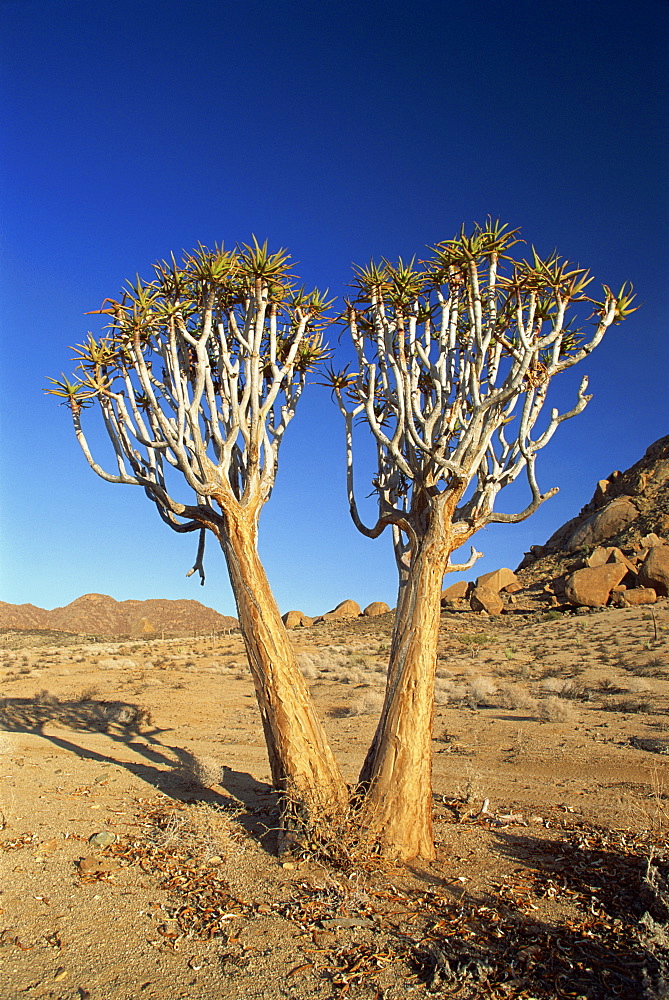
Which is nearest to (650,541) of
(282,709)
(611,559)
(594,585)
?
(611,559)

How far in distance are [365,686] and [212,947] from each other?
1496cm

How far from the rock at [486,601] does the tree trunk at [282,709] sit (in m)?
31.8

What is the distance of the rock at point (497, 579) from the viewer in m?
41.2

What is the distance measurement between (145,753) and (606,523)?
3832 centimetres

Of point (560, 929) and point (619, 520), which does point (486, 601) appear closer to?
point (619, 520)

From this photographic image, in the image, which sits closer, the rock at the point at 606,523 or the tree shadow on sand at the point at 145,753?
the tree shadow on sand at the point at 145,753

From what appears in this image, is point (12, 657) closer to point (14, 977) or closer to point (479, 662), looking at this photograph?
point (479, 662)

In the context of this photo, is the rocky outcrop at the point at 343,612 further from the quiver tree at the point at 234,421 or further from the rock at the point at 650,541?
the quiver tree at the point at 234,421

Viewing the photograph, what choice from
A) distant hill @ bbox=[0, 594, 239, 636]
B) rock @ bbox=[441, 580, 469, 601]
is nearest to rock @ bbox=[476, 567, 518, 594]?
rock @ bbox=[441, 580, 469, 601]

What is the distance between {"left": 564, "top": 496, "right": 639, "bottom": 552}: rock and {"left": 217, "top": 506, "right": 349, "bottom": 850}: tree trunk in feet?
130

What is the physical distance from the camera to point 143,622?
1943 inches

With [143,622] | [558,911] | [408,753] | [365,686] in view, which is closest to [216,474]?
[408,753]

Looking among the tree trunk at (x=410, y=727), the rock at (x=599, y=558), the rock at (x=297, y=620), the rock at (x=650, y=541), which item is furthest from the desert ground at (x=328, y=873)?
the rock at (x=297, y=620)

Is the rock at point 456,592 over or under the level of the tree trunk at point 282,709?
over
